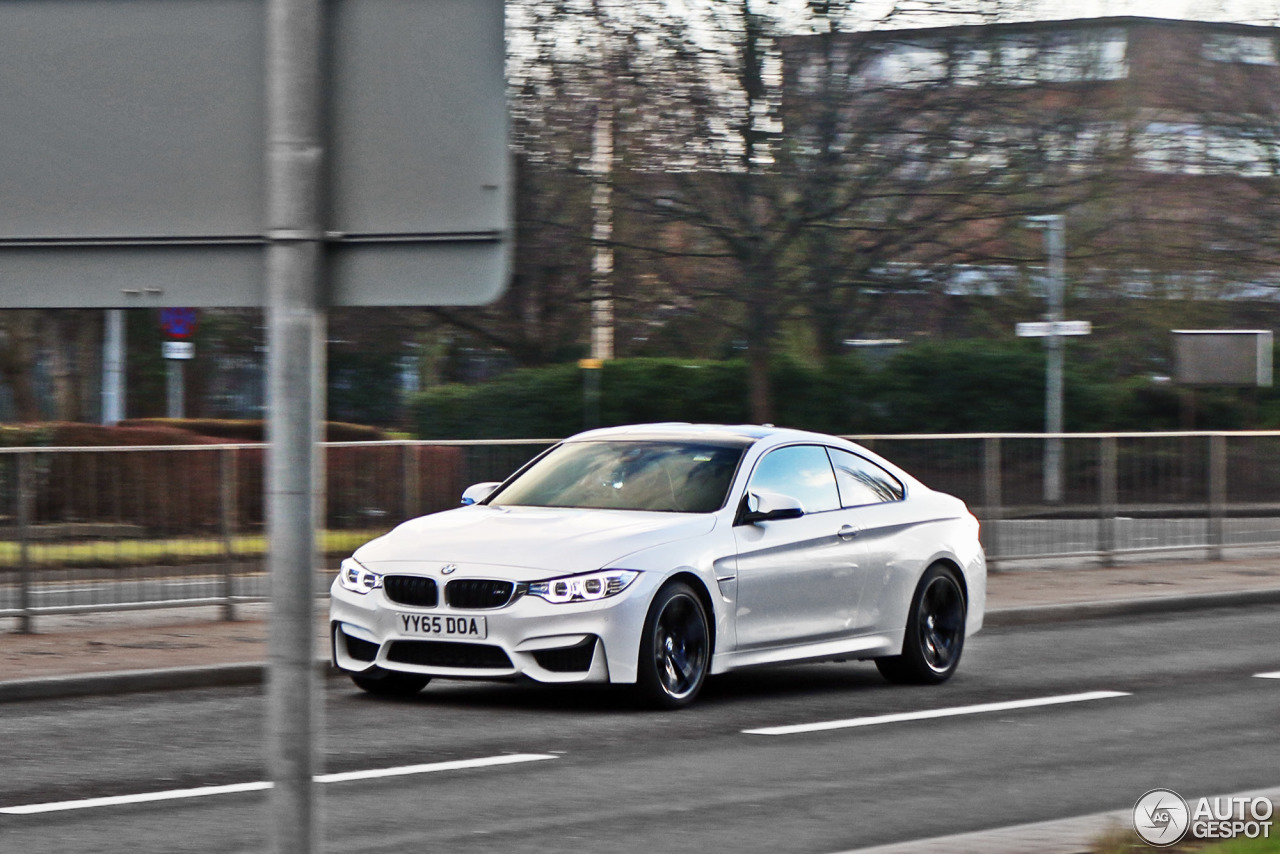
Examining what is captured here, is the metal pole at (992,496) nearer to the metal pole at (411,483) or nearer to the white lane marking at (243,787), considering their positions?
the metal pole at (411,483)

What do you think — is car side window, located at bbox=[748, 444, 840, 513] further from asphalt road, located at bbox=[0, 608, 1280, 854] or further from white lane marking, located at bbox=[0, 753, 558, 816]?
white lane marking, located at bbox=[0, 753, 558, 816]

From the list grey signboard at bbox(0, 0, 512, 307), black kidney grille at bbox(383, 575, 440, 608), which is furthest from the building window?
grey signboard at bbox(0, 0, 512, 307)

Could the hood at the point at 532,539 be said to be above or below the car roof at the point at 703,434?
below

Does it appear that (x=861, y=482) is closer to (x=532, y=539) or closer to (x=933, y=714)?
(x=933, y=714)

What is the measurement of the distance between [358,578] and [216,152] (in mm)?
6424

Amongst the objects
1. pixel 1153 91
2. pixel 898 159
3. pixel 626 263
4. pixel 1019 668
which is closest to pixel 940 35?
pixel 898 159

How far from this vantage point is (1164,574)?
19.2 m

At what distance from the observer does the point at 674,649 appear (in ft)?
32.5

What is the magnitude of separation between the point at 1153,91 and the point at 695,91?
11.5m

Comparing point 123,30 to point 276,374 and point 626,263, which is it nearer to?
point 276,374

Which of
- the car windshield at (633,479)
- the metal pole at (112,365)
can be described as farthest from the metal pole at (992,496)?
the metal pole at (112,365)

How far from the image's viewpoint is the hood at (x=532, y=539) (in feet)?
31.5

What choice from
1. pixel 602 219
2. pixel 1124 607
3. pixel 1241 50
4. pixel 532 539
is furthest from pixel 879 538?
pixel 1241 50

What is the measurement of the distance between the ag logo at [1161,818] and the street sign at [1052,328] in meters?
21.8
